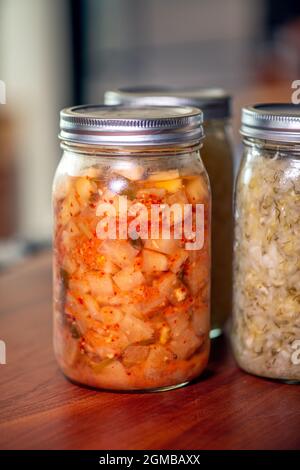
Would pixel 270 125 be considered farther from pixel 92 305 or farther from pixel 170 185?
pixel 92 305

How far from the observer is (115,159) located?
0.81m

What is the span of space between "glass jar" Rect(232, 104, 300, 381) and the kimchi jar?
0.05 metres

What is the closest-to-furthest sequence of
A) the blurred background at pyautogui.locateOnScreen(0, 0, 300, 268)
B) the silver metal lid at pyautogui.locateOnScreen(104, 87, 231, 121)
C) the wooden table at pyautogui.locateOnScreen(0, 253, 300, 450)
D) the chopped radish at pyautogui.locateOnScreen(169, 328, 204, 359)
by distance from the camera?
the wooden table at pyautogui.locateOnScreen(0, 253, 300, 450) < the chopped radish at pyautogui.locateOnScreen(169, 328, 204, 359) < the silver metal lid at pyautogui.locateOnScreen(104, 87, 231, 121) < the blurred background at pyautogui.locateOnScreen(0, 0, 300, 268)

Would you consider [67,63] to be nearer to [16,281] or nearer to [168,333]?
[16,281]

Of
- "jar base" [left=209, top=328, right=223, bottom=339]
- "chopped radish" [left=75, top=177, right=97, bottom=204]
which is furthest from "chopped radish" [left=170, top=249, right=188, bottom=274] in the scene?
"jar base" [left=209, top=328, right=223, bottom=339]

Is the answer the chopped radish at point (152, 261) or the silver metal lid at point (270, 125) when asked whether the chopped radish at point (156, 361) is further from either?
the silver metal lid at point (270, 125)

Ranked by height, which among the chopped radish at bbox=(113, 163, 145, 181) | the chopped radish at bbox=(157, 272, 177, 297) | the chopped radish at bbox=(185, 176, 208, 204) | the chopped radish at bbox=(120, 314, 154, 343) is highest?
the chopped radish at bbox=(113, 163, 145, 181)

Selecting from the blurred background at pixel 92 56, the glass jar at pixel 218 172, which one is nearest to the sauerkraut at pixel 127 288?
the glass jar at pixel 218 172

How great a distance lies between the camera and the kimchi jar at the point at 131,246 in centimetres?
80

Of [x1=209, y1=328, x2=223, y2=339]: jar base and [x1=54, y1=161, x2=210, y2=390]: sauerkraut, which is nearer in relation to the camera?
[x1=54, y1=161, x2=210, y2=390]: sauerkraut

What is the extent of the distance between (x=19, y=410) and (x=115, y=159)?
0.28m

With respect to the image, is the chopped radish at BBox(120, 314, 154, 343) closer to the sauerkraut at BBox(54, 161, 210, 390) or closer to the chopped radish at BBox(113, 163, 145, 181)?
the sauerkraut at BBox(54, 161, 210, 390)

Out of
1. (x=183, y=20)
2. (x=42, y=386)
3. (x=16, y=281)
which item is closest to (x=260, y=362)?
(x=42, y=386)

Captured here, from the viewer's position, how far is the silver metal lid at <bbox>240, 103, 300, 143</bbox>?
0.81m
